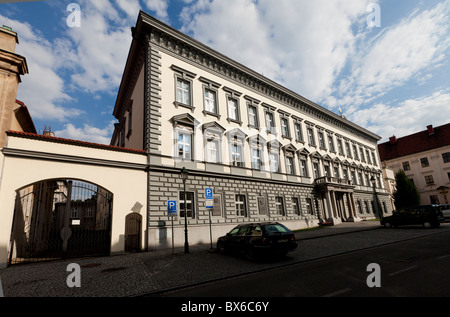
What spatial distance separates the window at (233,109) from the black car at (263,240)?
11900 millimetres

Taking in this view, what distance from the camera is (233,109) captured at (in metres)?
20.5

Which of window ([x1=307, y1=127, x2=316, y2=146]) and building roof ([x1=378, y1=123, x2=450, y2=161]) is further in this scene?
building roof ([x1=378, y1=123, x2=450, y2=161])

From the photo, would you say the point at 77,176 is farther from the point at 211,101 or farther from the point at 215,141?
the point at 211,101

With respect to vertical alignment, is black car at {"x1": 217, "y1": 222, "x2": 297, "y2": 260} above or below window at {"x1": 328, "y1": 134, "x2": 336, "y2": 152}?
below

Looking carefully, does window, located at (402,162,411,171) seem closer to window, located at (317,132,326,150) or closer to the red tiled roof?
window, located at (317,132,326,150)

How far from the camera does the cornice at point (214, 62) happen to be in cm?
1635

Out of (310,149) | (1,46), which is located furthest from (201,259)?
(310,149)

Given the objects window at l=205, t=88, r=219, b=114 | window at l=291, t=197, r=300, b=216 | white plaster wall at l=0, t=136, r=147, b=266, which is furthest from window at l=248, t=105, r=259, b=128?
white plaster wall at l=0, t=136, r=147, b=266

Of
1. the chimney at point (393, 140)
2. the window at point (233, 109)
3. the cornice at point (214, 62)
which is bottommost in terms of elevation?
the window at point (233, 109)

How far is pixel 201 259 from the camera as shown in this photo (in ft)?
32.6

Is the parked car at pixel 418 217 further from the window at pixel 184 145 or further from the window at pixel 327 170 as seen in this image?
the window at pixel 184 145

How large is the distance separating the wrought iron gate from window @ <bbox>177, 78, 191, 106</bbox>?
27.6 feet

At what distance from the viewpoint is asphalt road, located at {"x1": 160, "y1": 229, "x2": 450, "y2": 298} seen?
16.4ft

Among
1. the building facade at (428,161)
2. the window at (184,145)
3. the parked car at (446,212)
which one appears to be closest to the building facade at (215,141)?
the window at (184,145)
